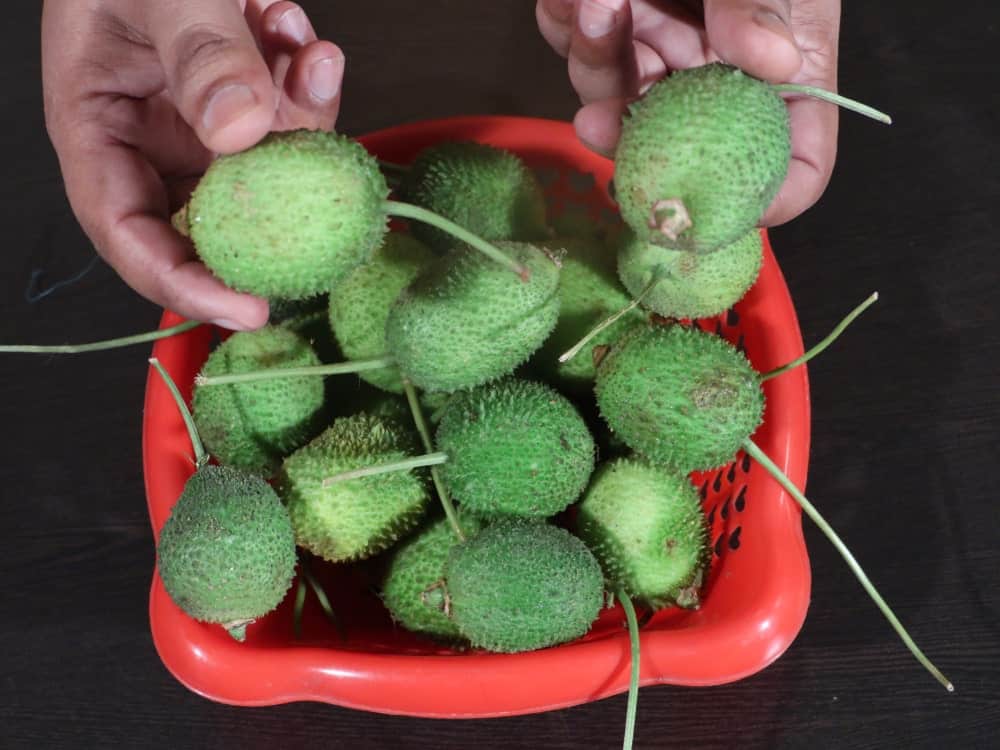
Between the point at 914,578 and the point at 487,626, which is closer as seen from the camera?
the point at 487,626

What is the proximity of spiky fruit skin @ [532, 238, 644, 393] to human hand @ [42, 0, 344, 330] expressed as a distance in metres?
0.29

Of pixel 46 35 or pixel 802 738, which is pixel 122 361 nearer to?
pixel 46 35

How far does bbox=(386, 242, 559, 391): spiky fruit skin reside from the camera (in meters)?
0.70

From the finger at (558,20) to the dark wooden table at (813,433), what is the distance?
28cm

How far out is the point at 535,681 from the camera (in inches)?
28.3

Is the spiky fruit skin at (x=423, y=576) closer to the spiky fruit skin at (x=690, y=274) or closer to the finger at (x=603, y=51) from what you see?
the spiky fruit skin at (x=690, y=274)

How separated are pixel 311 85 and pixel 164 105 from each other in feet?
0.55

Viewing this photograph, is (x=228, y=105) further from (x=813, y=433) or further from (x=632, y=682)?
(x=813, y=433)

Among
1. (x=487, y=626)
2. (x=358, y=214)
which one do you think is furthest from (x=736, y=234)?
(x=487, y=626)

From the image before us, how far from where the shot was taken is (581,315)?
870 millimetres

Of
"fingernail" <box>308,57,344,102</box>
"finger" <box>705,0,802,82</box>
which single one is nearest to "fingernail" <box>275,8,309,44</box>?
"fingernail" <box>308,57,344,102</box>

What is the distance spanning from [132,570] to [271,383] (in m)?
0.36

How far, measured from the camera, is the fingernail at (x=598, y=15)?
801mm

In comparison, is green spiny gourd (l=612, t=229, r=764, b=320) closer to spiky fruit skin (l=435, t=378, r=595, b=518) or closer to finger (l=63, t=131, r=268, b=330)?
spiky fruit skin (l=435, t=378, r=595, b=518)
